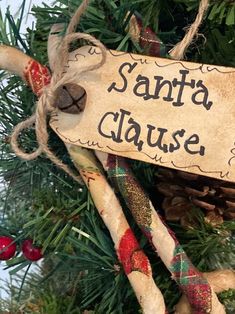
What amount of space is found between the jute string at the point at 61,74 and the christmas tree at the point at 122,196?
2 cm

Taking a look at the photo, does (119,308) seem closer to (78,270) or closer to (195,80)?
(78,270)

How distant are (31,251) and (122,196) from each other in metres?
0.09

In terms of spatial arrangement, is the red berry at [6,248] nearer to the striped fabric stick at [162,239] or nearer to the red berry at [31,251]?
the red berry at [31,251]

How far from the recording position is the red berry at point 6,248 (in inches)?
20.3

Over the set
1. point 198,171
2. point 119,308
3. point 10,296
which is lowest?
point 10,296

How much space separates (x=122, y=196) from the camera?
473 millimetres

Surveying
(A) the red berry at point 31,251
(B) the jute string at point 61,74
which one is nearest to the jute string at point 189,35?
(B) the jute string at point 61,74

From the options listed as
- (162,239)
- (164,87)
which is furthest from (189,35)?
(162,239)

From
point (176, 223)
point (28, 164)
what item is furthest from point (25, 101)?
point (176, 223)

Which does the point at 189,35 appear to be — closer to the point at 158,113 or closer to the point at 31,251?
the point at 158,113

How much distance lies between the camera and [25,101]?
1.65 feet

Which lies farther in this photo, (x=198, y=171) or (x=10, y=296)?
(x=10, y=296)

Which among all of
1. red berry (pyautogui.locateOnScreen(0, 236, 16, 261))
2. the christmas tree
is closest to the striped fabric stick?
the christmas tree

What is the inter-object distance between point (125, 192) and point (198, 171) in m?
0.06
